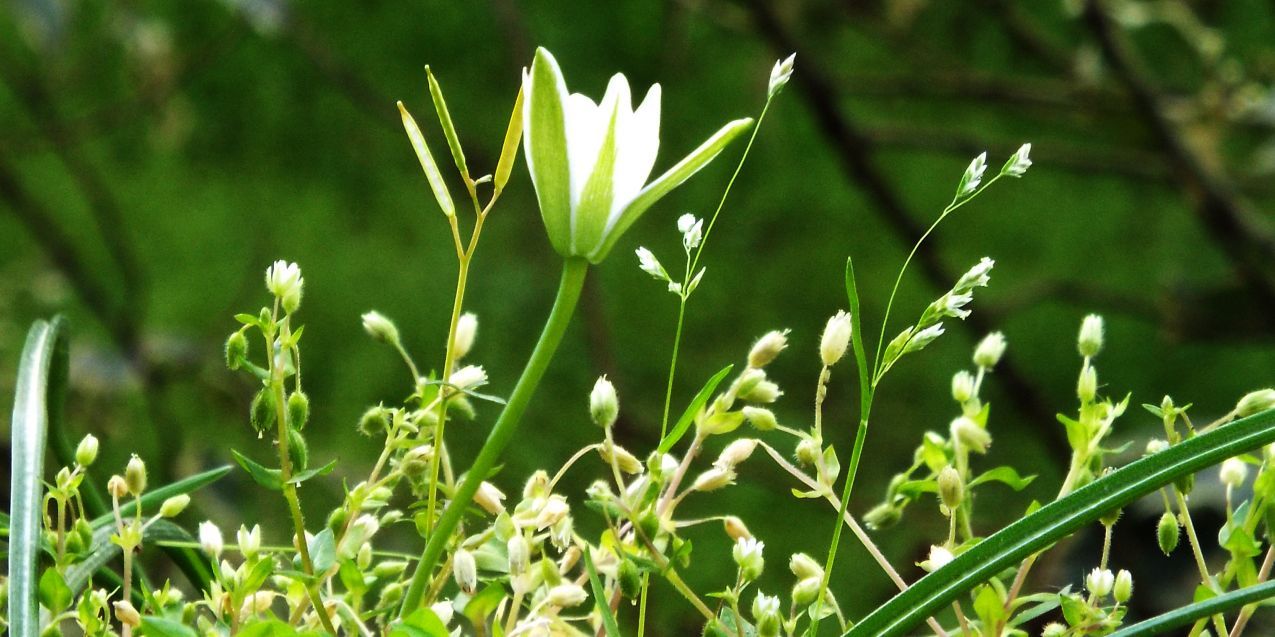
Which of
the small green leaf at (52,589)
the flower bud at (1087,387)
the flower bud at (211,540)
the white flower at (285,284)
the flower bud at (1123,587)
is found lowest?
the flower bud at (1123,587)

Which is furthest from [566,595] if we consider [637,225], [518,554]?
[637,225]

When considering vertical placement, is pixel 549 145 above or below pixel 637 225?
below

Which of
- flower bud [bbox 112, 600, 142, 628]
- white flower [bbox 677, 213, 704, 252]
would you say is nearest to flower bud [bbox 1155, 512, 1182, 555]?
white flower [bbox 677, 213, 704, 252]

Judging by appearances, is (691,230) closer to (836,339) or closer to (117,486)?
(836,339)

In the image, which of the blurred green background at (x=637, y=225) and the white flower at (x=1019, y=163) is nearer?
the white flower at (x=1019, y=163)

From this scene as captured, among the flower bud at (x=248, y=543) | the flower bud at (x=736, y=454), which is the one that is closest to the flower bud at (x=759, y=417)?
the flower bud at (x=736, y=454)

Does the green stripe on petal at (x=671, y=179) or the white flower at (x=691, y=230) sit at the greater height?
the green stripe on petal at (x=671, y=179)

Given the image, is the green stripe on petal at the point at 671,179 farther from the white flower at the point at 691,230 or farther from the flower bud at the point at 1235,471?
the flower bud at the point at 1235,471
